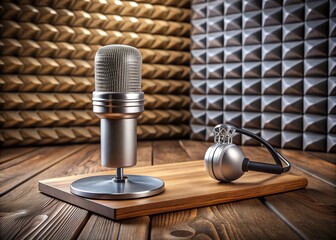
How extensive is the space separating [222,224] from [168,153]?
46.4 inches

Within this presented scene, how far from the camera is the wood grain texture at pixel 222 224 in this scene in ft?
2.89

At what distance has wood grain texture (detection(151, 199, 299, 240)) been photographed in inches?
34.7

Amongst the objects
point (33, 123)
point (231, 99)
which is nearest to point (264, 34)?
point (231, 99)

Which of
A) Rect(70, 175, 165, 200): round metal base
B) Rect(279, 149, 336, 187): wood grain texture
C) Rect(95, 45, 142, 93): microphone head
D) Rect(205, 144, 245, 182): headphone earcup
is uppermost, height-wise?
Rect(95, 45, 142, 93): microphone head

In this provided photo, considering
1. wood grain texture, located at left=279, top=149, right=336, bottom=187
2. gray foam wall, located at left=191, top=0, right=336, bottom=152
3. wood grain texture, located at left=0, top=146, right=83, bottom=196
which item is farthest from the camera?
gray foam wall, located at left=191, top=0, right=336, bottom=152

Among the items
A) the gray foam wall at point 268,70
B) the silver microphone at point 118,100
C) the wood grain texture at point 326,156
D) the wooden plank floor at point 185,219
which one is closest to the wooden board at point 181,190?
the wooden plank floor at point 185,219

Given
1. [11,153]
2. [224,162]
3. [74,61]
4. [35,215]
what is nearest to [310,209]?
[224,162]

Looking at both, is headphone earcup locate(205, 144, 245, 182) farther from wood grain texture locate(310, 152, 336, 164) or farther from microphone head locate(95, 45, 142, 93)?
wood grain texture locate(310, 152, 336, 164)

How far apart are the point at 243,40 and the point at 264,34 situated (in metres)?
0.13

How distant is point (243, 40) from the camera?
96.0 inches

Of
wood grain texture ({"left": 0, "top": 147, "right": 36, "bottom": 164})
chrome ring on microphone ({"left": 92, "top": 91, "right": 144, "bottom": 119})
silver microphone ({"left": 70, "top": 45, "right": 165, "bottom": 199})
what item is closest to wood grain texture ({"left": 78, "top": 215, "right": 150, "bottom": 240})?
silver microphone ({"left": 70, "top": 45, "right": 165, "bottom": 199})

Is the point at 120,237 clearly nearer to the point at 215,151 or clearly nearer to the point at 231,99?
the point at 215,151

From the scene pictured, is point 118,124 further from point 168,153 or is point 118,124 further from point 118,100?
point 168,153

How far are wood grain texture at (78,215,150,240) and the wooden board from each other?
2cm
